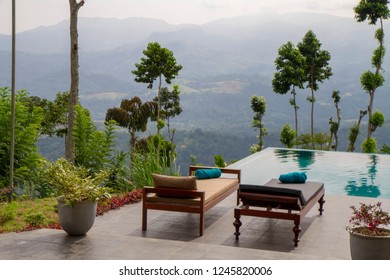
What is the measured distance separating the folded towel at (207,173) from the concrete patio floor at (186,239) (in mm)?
444

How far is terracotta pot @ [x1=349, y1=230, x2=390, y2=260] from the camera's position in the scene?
421cm

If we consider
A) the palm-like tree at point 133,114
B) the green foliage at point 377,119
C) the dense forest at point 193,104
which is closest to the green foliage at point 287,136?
the dense forest at point 193,104

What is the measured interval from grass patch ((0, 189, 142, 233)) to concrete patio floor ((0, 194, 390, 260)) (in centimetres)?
17

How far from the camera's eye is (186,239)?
5.80m

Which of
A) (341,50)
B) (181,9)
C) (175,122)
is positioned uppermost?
(181,9)

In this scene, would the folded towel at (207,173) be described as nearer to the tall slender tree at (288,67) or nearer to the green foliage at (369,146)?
the green foliage at (369,146)

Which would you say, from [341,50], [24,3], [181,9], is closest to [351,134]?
[24,3]

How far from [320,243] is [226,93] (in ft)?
206

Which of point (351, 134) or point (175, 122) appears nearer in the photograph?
point (351, 134)

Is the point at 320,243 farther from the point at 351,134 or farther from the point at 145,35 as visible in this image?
the point at 145,35

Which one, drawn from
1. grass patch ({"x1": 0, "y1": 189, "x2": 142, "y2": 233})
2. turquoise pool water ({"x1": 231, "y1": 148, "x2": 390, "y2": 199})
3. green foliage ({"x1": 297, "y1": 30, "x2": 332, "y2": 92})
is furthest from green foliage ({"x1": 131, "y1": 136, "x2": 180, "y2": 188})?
green foliage ({"x1": 297, "y1": 30, "x2": 332, "y2": 92})

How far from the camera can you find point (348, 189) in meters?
10.6
